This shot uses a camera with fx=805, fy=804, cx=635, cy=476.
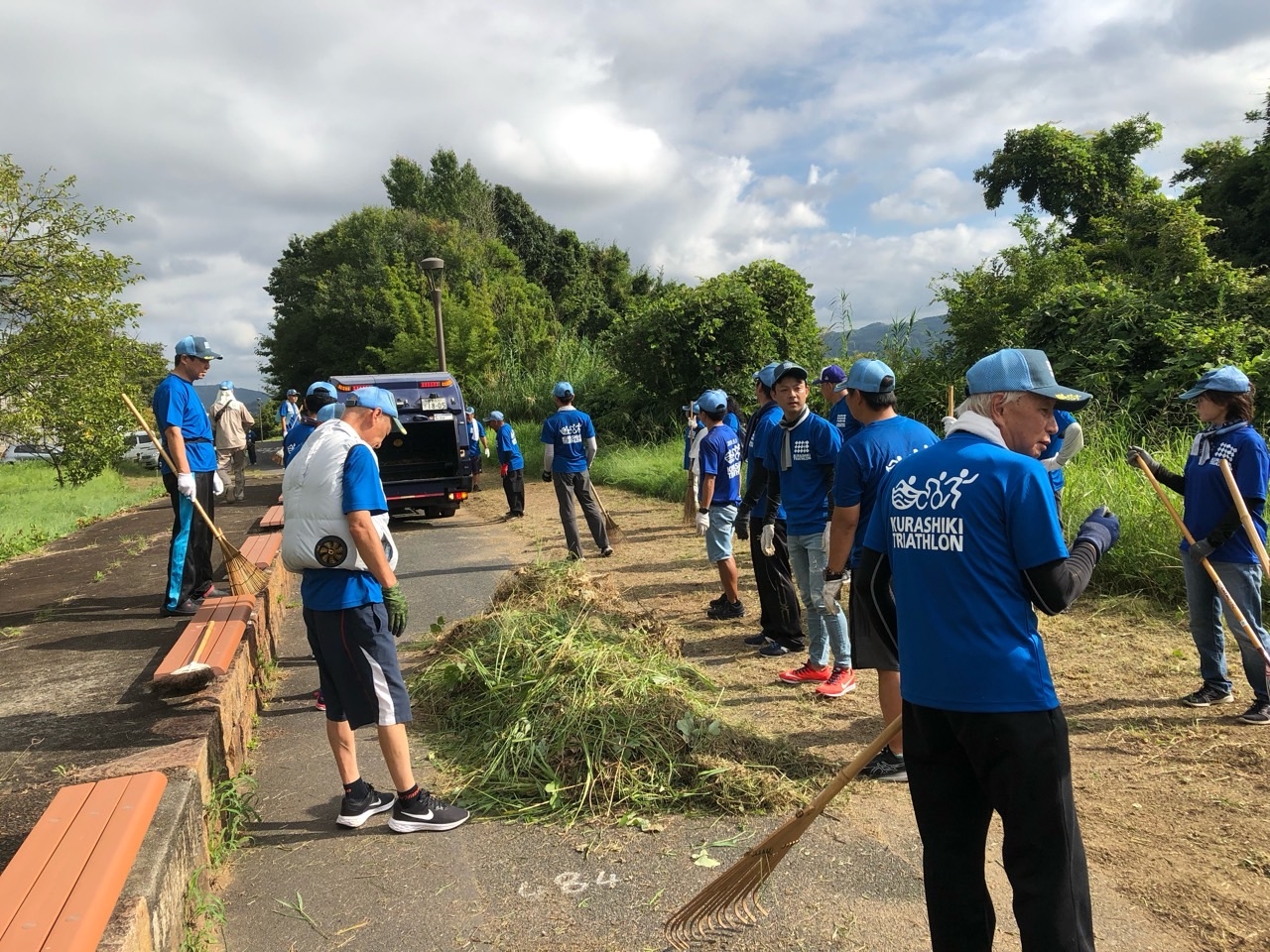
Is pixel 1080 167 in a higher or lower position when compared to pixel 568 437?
higher

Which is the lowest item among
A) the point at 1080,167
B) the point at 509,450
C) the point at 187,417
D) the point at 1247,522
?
the point at 1247,522

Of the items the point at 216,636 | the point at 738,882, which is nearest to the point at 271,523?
the point at 216,636

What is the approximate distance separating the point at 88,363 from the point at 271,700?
7993 mm

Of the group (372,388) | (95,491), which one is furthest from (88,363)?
(372,388)

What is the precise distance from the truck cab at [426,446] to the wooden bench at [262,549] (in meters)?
3.53

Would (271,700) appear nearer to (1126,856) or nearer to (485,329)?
(1126,856)

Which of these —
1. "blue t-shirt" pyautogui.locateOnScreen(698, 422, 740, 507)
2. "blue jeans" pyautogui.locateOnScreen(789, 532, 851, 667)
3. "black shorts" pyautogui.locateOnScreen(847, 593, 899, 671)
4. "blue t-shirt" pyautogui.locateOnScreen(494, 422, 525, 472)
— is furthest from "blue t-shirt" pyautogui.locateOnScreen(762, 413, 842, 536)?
"blue t-shirt" pyautogui.locateOnScreen(494, 422, 525, 472)

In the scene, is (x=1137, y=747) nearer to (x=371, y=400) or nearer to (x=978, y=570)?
(x=978, y=570)

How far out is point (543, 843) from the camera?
339 centimetres

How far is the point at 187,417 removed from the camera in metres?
5.79

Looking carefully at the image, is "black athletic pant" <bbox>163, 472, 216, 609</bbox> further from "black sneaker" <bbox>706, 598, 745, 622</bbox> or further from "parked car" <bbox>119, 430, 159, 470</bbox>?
"parked car" <bbox>119, 430, 159, 470</bbox>

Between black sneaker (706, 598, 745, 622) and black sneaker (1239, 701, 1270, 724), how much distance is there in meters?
3.33

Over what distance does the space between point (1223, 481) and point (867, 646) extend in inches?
85.6

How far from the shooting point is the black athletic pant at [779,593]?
225 inches
